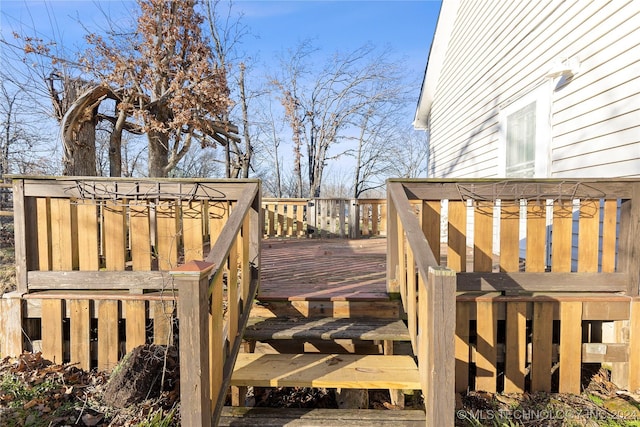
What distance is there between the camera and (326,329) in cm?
254

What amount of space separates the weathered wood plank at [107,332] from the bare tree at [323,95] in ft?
49.3

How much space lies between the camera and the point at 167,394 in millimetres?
2342

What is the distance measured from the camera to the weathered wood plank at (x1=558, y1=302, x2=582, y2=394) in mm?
2605

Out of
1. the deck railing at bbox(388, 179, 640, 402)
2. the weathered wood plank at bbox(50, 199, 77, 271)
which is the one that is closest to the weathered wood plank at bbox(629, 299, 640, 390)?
the deck railing at bbox(388, 179, 640, 402)

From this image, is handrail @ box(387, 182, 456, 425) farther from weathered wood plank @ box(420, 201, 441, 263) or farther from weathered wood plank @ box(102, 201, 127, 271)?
weathered wood plank @ box(102, 201, 127, 271)

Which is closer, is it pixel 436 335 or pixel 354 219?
pixel 436 335

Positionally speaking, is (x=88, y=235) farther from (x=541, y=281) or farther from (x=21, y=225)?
(x=541, y=281)

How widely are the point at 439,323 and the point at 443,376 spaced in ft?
0.89

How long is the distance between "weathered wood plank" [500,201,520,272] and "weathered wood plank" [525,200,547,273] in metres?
0.09

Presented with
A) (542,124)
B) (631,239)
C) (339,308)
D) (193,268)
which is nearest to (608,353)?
(631,239)

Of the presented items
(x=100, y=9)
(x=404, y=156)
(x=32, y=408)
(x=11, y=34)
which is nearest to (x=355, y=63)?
(x=404, y=156)

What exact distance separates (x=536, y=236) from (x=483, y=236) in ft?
1.38

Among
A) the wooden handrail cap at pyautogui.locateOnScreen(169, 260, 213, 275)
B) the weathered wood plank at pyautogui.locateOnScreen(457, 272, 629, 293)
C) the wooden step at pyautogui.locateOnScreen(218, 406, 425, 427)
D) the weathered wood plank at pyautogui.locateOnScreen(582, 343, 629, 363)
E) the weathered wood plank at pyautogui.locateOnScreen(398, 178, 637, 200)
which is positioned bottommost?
the wooden step at pyautogui.locateOnScreen(218, 406, 425, 427)

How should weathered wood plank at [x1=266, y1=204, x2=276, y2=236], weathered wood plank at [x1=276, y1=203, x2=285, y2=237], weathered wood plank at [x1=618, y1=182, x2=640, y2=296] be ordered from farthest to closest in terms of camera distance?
weathered wood plank at [x1=276, y1=203, x2=285, y2=237], weathered wood plank at [x1=266, y1=204, x2=276, y2=236], weathered wood plank at [x1=618, y1=182, x2=640, y2=296]
